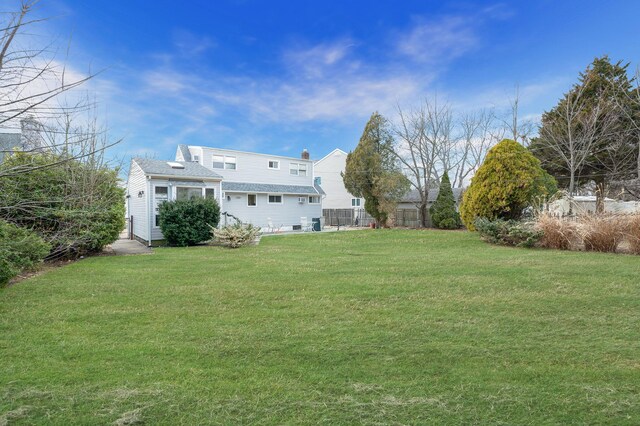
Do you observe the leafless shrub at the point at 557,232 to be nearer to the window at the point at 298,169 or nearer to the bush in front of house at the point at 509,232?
the bush in front of house at the point at 509,232

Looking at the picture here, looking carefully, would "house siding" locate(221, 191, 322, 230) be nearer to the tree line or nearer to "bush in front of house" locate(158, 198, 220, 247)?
the tree line

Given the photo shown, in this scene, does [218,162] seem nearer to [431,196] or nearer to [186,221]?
[186,221]

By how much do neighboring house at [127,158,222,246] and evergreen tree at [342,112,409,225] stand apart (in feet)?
26.3

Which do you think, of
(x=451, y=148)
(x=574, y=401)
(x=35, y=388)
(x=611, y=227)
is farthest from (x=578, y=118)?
(x=35, y=388)

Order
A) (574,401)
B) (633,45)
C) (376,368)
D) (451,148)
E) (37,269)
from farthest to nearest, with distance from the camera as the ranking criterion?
(451,148)
(633,45)
(37,269)
(376,368)
(574,401)

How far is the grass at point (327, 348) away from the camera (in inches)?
91.9

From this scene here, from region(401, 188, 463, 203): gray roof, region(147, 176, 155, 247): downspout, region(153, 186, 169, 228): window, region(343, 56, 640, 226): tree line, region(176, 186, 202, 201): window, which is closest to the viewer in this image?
region(147, 176, 155, 247): downspout

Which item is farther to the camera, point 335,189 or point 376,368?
point 335,189

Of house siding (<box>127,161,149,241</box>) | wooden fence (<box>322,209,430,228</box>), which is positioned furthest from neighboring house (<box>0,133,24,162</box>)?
wooden fence (<box>322,209,430,228</box>)

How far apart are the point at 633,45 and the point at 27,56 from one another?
60.1 ft

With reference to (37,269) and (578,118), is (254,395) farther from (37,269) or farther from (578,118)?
(578,118)

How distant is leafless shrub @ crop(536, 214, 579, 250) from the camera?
9.41 metres

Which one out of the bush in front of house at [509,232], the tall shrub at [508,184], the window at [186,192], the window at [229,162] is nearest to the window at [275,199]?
the window at [229,162]

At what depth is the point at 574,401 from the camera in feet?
7.83
